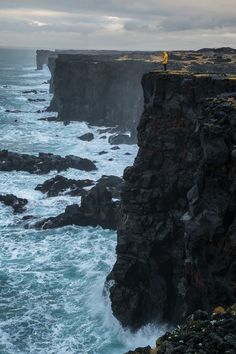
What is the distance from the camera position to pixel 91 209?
168 ft

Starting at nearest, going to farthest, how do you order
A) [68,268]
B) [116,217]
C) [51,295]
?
1. [51,295]
2. [68,268]
3. [116,217]

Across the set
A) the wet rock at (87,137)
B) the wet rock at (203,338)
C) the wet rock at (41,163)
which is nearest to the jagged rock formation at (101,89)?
the wet rock at (87,137)

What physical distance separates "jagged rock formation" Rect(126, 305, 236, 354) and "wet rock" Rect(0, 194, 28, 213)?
131 feet

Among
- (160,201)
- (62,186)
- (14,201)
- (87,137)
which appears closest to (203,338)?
(160,201)

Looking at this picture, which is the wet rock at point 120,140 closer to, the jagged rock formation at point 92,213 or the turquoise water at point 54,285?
the turquoise water at point 54,285

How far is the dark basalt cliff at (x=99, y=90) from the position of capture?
98.1 m

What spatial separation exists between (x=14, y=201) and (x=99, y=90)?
173ft

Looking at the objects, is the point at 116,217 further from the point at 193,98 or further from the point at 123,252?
the point at 193,98

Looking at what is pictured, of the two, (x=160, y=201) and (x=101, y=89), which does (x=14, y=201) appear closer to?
(x=160, y=201)

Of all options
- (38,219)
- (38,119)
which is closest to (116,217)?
(38,219)

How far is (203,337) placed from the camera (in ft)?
52.9

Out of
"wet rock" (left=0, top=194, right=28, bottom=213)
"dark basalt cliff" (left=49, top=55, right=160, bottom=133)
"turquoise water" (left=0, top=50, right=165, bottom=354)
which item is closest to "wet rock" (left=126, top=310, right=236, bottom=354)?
"turquoise water" (left=0, top=50, right=165, bottom=354)

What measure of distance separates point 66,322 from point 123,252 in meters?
6.52

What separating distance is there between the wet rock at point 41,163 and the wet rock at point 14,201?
12.0m
